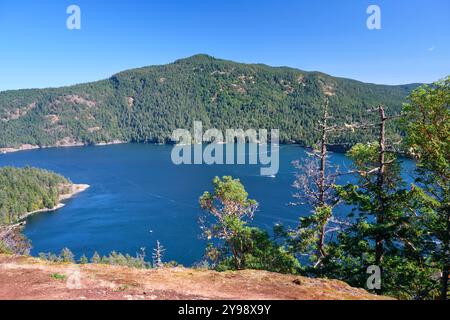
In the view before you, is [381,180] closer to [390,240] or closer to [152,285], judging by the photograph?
[390,240]

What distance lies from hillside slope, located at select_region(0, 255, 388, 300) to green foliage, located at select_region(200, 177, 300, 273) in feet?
22.9

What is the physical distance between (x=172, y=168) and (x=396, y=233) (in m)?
168

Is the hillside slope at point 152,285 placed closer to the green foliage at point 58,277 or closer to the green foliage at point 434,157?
the green foliage at point 58,277

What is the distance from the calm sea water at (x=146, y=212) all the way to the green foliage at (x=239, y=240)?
173ft

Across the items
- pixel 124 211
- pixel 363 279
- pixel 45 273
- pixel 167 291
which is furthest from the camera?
pixel 124 211

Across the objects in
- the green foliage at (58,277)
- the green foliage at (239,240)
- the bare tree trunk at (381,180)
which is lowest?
the green foliage at (239,240)

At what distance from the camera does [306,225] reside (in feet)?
55.6

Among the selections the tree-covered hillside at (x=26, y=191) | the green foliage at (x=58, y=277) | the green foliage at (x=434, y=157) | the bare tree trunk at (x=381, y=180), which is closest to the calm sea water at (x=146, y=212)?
the tree-covered hillside at (x=26, y=191)

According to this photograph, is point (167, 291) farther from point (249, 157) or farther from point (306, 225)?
point (249, 157)

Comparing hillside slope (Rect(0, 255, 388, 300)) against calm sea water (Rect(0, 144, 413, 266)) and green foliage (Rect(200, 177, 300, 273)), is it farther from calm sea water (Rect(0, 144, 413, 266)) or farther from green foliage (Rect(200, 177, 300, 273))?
calm sea water (Rect(0, 144, 413, 266))

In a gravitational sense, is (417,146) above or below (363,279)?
above

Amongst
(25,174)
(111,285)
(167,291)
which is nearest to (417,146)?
(167,291)

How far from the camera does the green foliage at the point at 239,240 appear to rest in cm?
2158

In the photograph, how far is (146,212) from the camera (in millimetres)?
112812
